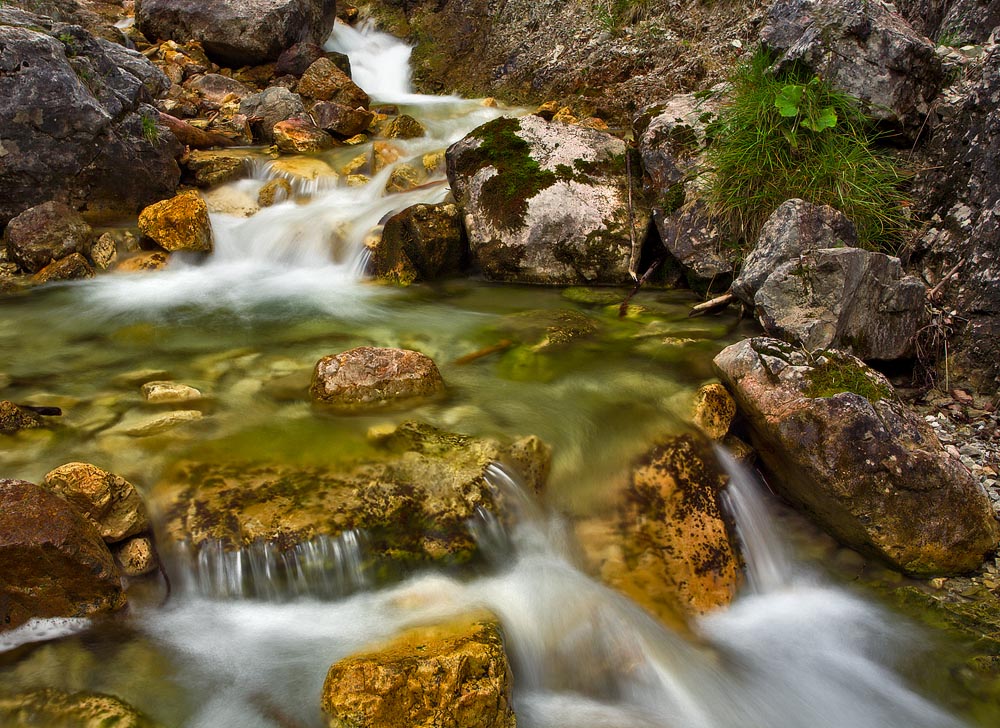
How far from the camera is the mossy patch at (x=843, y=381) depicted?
3832mm

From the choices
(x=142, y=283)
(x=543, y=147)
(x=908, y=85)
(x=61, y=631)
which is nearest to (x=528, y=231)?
(x=543, y=147)

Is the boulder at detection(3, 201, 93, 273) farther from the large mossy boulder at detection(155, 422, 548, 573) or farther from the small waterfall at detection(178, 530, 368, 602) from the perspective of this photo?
the small waterfall at detection(178, 530, 368, 602)

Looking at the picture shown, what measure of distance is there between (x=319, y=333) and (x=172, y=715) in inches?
134

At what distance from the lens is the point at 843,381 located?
388 cm

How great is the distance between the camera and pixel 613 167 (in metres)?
6.91

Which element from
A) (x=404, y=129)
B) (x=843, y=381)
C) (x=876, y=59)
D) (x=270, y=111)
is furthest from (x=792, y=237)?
(x=270, y=111)

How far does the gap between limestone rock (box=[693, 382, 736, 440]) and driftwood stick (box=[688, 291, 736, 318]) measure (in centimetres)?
141

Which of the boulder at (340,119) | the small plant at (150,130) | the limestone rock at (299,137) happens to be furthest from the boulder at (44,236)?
the boulder at (340,119)

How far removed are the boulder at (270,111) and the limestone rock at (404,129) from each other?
A: 1.38 metres

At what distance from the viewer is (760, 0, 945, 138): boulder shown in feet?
18.2

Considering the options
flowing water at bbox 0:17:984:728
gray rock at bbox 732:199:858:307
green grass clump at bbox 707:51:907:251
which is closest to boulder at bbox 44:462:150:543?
flowing water at bbox 0:17:984:728

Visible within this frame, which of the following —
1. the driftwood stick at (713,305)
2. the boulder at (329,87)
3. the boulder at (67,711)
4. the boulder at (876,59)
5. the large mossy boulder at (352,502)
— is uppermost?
the boulder at (329,87)

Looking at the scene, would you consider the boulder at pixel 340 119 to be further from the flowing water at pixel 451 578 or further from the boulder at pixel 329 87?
the flowing water at pixel 451 578

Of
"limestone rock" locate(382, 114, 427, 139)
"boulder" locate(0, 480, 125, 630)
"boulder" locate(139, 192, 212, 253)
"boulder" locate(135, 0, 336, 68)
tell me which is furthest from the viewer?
"boulder" locate(135, 0, 336, 68)
